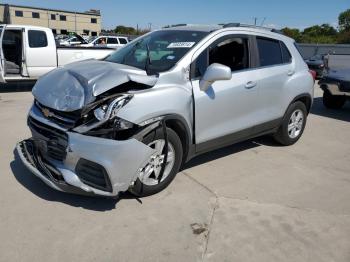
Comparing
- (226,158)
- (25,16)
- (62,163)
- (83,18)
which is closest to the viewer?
(62,163)

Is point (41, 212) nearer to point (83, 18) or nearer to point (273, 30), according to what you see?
point (273, 30)

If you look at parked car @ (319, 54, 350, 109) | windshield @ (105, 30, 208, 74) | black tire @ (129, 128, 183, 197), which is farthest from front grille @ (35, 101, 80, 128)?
parked car @ (319, 54, 350, 109)

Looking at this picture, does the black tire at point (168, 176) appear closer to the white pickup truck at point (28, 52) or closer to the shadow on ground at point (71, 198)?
the shadow on ground at point (71, 198)

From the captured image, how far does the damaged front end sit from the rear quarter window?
26.4 feet

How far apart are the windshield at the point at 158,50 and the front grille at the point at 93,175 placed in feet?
4.05

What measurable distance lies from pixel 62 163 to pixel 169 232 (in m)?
1.24

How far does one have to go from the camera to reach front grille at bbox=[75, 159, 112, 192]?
139 inches

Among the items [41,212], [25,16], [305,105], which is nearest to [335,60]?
[305,105]

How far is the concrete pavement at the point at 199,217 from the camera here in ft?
10.5

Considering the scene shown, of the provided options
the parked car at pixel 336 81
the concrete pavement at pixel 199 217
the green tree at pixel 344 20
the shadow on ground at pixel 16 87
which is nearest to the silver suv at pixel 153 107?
the concrete pavement at pixel 199 217

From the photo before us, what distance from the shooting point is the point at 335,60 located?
32.5ft

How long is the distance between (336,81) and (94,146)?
7.31m

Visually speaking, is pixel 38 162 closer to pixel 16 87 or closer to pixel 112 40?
pixel 16 87

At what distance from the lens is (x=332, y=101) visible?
9.72 metres
